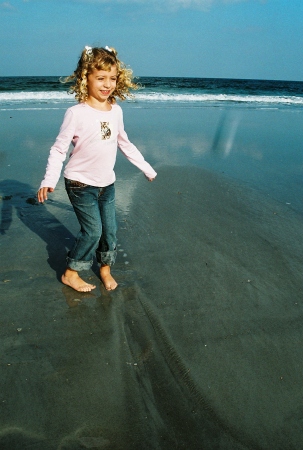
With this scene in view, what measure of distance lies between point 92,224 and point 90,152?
484 millimetres

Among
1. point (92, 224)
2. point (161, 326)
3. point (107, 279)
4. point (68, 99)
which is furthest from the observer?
point (68, 99)

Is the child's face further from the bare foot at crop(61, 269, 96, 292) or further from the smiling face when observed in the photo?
the bare foot at crop(61, 269, 96, 292)

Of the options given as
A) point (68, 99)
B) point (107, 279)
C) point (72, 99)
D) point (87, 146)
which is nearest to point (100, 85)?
point (87, 146)

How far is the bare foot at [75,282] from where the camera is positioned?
2756mm

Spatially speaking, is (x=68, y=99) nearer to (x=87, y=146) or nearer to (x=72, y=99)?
(x=72, y=99)

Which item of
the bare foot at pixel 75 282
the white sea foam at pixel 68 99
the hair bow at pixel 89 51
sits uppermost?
the hair bow at pixel 89 51

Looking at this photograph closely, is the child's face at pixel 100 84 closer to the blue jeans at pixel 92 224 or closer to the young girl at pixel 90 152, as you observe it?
the young girl at pixel 90 152

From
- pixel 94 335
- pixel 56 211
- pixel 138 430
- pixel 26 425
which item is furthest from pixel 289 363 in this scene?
pixel 56 211

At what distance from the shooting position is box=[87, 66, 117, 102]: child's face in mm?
2621

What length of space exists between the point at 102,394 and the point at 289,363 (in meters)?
0.99

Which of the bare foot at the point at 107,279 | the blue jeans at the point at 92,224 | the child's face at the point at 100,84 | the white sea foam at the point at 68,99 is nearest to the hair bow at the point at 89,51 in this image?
the child's face at the point at 100,84

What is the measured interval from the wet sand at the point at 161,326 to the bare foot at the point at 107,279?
6 cm

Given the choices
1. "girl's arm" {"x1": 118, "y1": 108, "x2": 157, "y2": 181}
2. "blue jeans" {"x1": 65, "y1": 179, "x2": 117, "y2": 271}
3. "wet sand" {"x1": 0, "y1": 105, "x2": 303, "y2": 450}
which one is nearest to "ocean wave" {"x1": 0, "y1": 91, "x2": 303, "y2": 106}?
"wet sand" {"x1": 0, "y1": 105, "x2": 303, "y2": 450}

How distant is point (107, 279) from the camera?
9.29 feet
